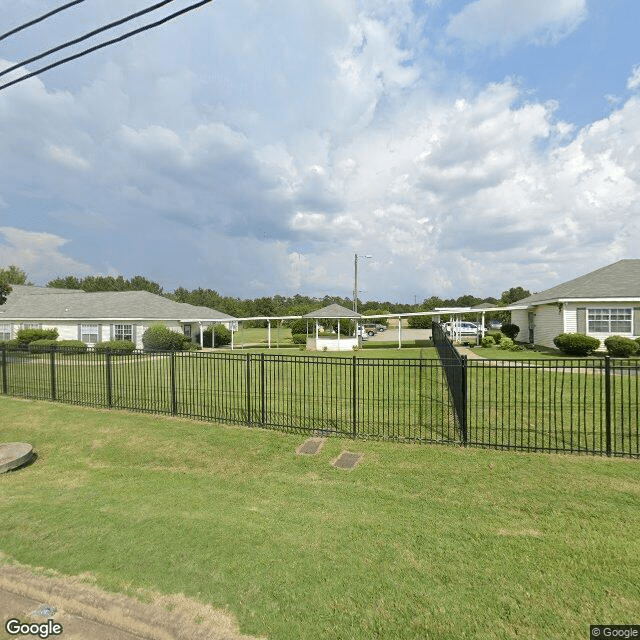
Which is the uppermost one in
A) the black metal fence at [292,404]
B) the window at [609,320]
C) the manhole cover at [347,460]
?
the window at [609,320]

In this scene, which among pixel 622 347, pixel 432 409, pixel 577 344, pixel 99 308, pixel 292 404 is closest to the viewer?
pixel 432 409

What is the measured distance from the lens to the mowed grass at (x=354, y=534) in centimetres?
291

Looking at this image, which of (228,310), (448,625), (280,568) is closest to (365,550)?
(280,568)

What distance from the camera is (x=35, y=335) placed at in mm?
26516

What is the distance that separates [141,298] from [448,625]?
106ft

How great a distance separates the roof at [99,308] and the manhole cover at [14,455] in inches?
837

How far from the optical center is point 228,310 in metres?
70.9

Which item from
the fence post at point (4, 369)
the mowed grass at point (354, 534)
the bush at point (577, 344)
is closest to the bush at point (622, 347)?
the bush at point (577, 344)

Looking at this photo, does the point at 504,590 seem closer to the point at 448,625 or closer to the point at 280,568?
the point at 448,625

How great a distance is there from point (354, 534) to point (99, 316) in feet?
91.8

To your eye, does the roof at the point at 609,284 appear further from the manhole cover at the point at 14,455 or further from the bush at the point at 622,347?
the manhole cover at the point at 14,455

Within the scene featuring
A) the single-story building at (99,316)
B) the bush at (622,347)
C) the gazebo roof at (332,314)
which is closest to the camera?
the bush at (622,347)

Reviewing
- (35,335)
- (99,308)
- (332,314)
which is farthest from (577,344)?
(35,335)

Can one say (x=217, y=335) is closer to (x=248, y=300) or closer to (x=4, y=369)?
(x=4, y=369)
